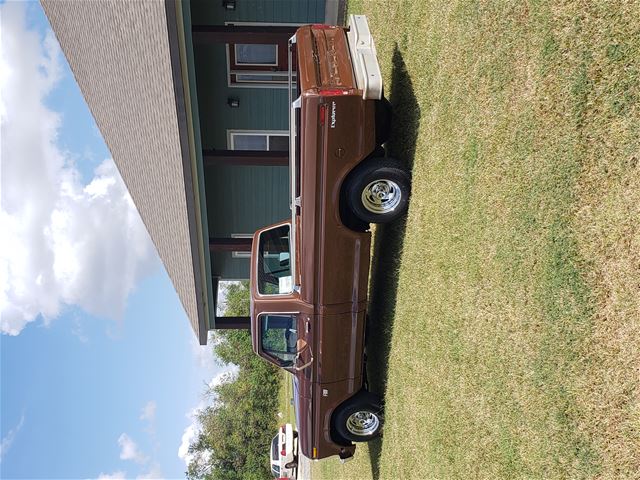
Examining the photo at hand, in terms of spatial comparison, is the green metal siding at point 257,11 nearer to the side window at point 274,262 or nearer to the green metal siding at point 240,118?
the green metal siding at point 240,118

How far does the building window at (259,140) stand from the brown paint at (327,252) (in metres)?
4.76

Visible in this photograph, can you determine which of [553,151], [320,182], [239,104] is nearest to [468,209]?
[553,151]

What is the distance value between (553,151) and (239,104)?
881 cm

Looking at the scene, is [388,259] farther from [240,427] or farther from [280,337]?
[240,427]

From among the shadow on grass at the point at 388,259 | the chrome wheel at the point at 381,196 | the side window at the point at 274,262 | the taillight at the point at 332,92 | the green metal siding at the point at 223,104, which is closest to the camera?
the taillight at the point at 332,92

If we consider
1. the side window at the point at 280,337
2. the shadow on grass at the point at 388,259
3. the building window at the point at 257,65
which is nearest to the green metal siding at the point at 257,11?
the building window at the point at 257,65

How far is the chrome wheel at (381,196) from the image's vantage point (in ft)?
24.0

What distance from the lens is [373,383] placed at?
Result: 9117 mm

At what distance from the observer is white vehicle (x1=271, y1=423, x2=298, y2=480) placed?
2200 cm

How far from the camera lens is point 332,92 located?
6.76 m

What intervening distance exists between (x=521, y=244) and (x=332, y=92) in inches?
121

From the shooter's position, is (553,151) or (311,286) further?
(311,286)

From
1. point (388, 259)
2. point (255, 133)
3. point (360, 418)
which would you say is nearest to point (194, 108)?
point (255, 133)

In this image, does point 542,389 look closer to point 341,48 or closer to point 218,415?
point 341,48
